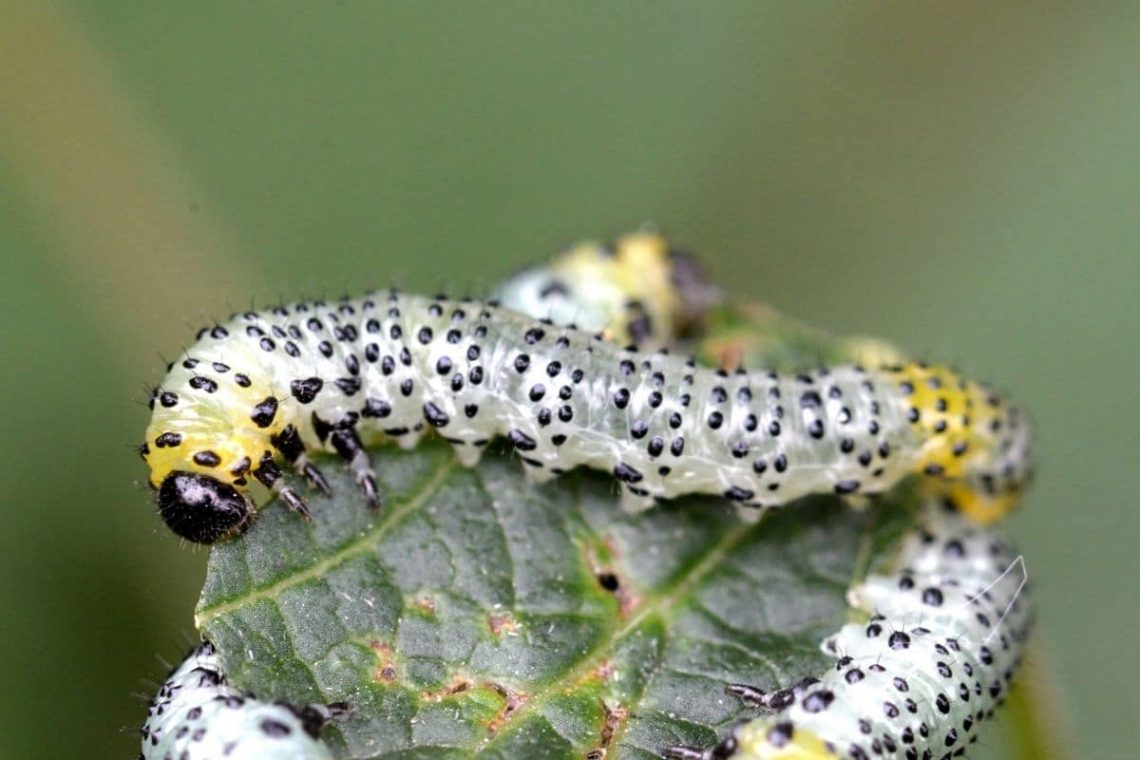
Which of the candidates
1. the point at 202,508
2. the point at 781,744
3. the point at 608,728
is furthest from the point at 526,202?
the point at 781,744

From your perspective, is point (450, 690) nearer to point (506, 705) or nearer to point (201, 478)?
point (506, 705)

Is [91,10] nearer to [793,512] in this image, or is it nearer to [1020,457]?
[793,512]

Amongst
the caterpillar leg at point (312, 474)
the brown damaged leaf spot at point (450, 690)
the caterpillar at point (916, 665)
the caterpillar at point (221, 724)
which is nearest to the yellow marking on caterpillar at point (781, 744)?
the caterpillar at point (916, 665)

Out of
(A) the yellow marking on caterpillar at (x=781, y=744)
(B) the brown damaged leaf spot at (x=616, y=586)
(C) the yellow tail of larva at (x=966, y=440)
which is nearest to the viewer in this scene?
(A) the yellow marking on caterpillar at (x=781, y=744)

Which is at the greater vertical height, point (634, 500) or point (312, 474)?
point (312, 474)

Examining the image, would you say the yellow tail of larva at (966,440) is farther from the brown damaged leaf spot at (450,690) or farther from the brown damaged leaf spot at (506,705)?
the brown damaged leaf spot at (450,690)

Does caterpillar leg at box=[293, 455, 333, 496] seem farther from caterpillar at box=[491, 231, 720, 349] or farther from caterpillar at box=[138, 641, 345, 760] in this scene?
caterpillar at box=[491, 231, 720, 349]

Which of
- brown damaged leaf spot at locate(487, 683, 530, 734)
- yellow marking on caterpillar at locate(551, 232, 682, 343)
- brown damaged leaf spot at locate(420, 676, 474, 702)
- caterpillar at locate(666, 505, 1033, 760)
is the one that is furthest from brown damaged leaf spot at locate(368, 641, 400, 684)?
yellow marking on caterpillar at locate(551, 232, 682, 343)
